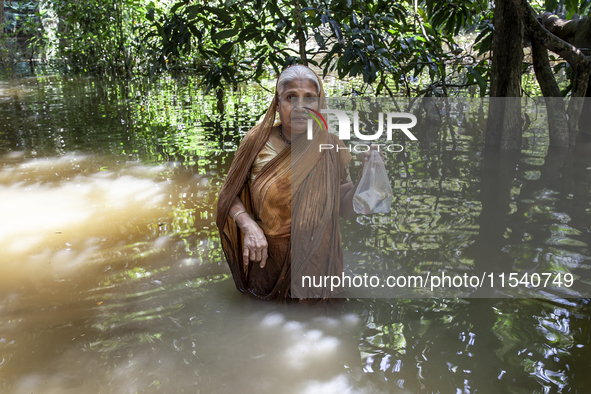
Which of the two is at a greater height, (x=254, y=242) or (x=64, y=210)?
(x=254, y=242)

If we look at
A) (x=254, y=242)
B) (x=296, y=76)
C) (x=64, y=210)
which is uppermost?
(x=296, y=76)

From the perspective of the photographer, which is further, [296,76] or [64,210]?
[64,210]

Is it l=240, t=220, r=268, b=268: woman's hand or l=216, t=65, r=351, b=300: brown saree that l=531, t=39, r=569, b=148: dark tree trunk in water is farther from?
l=240, t=220, r=268, b=268: woman's hand

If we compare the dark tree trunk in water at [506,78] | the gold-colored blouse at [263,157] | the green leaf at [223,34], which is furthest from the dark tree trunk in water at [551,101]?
the gold-colored blouse at [263,157]

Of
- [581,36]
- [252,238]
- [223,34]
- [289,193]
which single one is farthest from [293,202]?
[581,36]

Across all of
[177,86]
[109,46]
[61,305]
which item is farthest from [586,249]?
[109,46]

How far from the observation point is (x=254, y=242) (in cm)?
213

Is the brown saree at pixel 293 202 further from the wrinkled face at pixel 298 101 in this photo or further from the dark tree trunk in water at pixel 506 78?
the dark tree trunk in water at pixel 506 78

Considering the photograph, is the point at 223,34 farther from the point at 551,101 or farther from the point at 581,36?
the point at 581,36

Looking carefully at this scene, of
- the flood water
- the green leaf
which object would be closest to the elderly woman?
the flood water

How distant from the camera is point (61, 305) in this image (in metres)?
2.41

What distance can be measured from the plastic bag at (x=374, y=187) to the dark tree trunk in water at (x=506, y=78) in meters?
2.45

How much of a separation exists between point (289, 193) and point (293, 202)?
1.8 inches

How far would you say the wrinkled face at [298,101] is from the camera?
204cm
